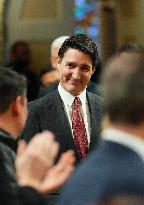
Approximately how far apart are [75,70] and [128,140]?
2516mm

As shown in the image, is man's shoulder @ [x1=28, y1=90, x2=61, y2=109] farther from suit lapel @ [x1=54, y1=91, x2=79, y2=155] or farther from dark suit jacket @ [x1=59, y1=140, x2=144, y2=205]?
dark suit jacket @ [x1=59, y1=140, x2=144, y2=205]

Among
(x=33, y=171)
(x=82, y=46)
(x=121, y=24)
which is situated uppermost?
(x=33, y=171)

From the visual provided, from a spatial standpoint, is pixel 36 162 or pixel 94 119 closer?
pixel 36 162

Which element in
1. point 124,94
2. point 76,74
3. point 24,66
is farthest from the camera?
point 24,66

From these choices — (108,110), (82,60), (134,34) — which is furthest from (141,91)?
(134,34)

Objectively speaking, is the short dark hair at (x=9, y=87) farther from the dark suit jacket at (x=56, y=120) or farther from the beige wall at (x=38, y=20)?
the beige wall at (x=38, y=20)

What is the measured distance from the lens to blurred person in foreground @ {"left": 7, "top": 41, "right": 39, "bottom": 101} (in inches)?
307

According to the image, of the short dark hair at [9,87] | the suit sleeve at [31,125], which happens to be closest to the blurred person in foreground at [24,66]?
the suit sleeve at [31,125]

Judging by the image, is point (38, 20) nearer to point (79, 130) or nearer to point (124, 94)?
point (79, 130)

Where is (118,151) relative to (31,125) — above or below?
above

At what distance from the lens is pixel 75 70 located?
450 cm

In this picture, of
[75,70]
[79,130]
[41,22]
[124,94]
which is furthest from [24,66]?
[124,94]

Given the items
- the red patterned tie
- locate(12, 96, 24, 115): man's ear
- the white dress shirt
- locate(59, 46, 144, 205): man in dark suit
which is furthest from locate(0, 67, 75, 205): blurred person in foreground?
the white dress shirt

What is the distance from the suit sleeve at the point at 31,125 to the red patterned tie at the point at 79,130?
0.69 feet
